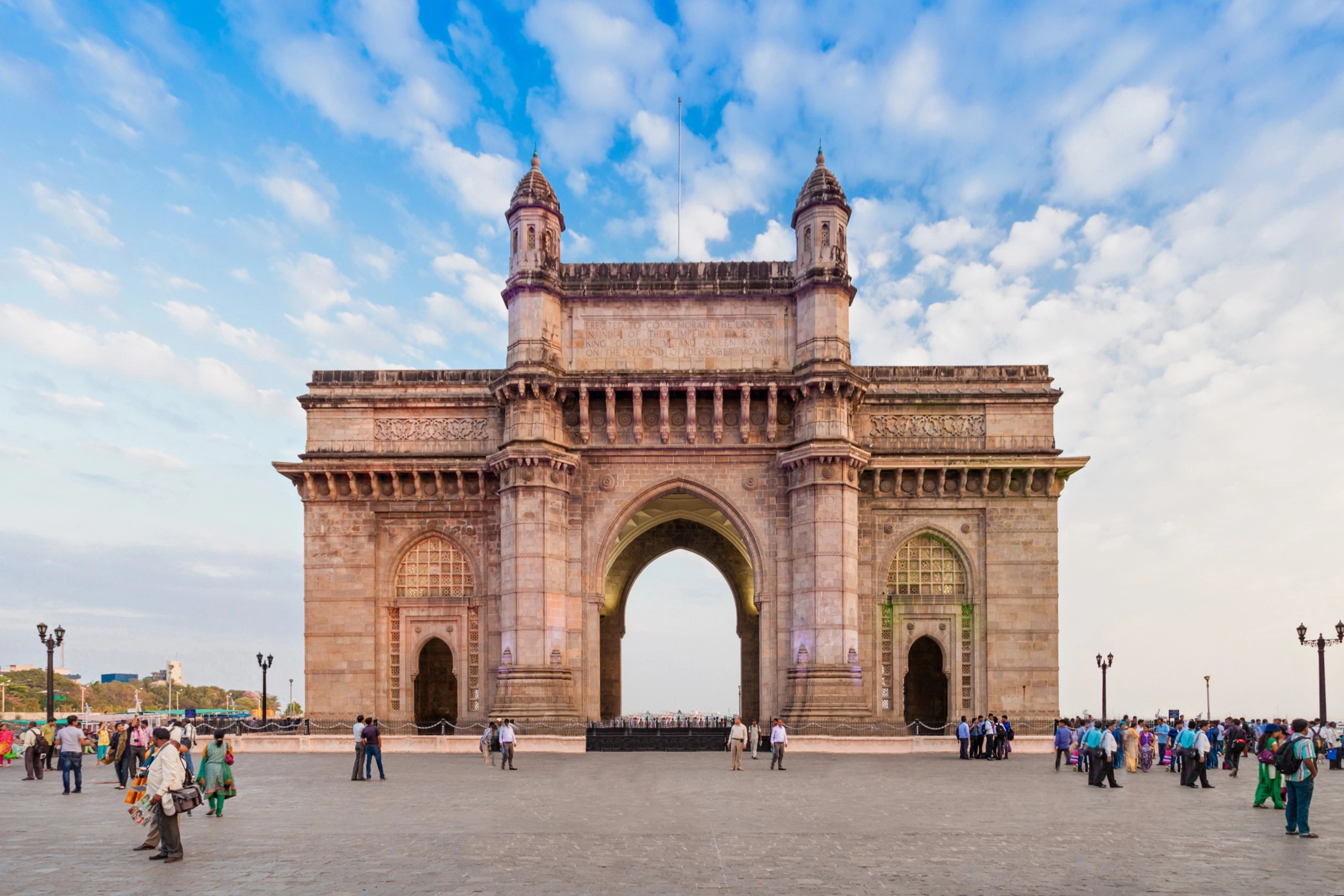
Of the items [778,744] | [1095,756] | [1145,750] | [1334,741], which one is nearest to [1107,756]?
[1095,756]

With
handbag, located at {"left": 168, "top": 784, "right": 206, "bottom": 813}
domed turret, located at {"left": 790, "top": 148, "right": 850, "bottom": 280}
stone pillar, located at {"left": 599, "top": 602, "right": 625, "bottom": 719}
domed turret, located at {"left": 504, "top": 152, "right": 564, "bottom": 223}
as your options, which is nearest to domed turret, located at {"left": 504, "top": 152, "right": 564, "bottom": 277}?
domed turret, located at {"left": 504, "top": 152, "right": 564, "bottom": 223}

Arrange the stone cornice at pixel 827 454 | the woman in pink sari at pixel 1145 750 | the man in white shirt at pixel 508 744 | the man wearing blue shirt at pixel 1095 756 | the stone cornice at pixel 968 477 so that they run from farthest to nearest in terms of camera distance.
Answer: the stone cornice at pixel 968 477 → the stone cornice at pixel 827 454 → the woman in pink sari at pixel 1145 750 → the man in white shirt at pixel 508 744 → the man wearing blue shirt at pixel 1095 756

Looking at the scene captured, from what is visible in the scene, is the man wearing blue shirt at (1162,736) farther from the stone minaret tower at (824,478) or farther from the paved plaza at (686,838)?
the stone minaret tower at (824,478)

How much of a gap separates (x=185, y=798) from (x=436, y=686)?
26.4 m

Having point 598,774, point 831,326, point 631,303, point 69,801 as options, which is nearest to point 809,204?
point 831,326

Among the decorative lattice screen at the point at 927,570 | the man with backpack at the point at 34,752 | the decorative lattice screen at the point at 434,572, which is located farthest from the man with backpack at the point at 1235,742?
the man with backpack at the point at 34,752

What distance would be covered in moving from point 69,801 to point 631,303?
2143 cm

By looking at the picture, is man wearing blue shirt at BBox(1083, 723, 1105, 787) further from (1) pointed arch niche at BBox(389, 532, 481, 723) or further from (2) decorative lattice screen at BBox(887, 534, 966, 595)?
(1) pointed arch niche at BBox(389, 532, 481, 723)

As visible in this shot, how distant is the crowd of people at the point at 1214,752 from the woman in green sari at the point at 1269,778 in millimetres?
18

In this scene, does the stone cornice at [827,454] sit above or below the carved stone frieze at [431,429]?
below

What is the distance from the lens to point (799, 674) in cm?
3241

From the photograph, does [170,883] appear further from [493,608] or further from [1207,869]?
[493,608]

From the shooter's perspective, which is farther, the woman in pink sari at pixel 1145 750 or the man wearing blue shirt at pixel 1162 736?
the man wearing blue shirt at pixel 1162 736

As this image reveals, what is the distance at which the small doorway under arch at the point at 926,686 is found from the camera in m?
38.2
